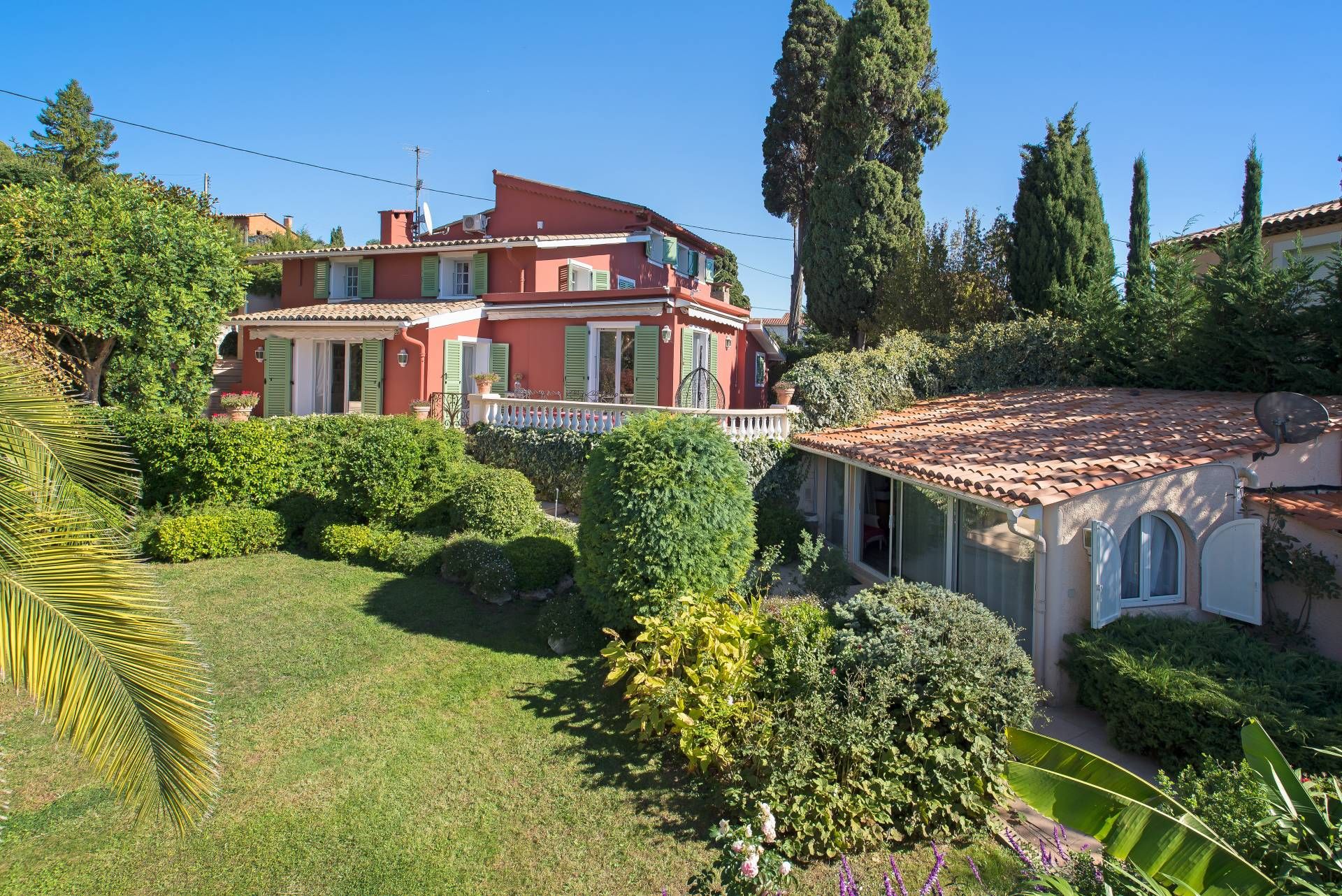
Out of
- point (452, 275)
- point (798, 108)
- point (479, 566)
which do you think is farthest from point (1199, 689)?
point (798, 108)

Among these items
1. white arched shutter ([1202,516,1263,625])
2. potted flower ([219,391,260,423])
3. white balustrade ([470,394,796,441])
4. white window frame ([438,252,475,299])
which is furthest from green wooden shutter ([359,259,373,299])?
white arched shutter ([1202,516,1263,625])

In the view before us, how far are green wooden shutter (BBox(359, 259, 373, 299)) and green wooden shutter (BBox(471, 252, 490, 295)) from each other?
4.14 m

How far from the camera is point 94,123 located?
1688 inches

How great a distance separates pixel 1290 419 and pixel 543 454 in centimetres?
1270

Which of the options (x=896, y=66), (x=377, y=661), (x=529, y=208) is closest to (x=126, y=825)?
(x=377, y=661)

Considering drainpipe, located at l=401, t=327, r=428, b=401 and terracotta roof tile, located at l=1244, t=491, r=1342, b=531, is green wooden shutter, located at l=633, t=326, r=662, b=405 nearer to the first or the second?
drainpipe, located at l=401, t=327, r=428, b=401

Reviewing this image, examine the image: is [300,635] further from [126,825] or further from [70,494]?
[70,494]

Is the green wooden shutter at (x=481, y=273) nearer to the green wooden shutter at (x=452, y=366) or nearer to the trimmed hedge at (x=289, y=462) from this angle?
the green wooden shutter at (x=452, y=366)

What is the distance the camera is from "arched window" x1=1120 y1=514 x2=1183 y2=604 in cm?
883

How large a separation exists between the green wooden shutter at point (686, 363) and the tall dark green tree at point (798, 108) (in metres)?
12.5

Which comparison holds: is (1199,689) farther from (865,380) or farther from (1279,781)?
(865,380)

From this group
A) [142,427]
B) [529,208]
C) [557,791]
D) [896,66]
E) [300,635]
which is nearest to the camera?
[557,791]

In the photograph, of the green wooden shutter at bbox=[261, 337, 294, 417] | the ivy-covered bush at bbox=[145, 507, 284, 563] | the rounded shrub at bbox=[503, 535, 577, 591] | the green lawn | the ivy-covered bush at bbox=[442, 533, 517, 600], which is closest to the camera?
the green lawn

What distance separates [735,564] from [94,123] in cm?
5127
